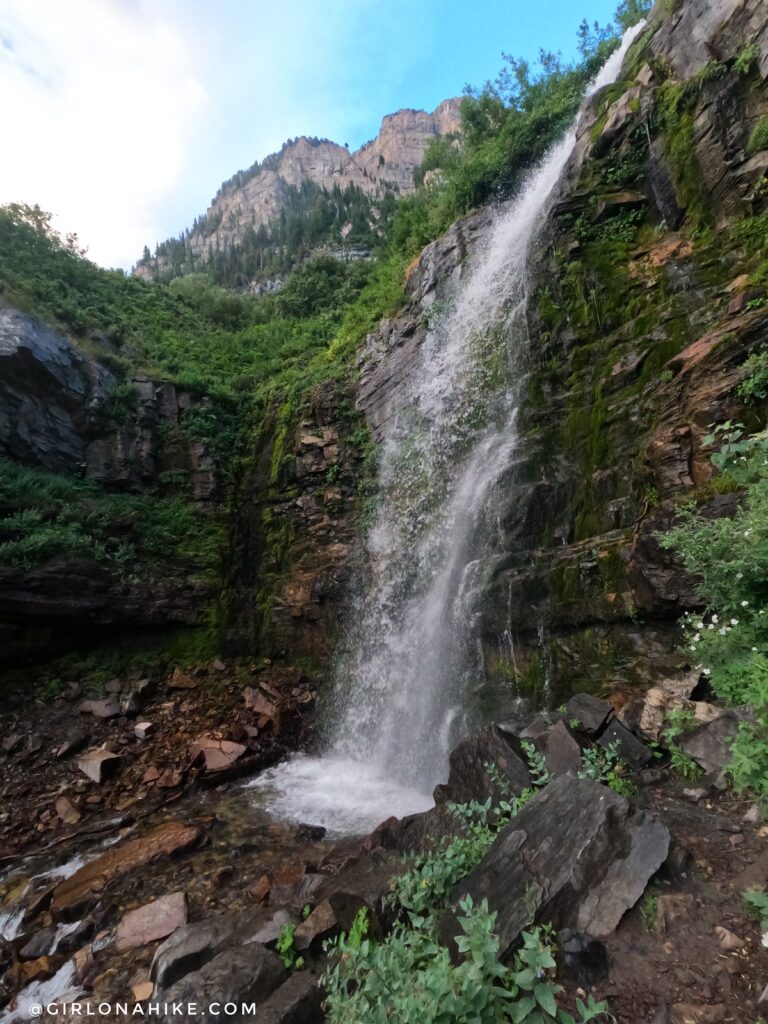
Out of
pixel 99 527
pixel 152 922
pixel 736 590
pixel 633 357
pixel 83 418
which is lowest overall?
pixel 152 922

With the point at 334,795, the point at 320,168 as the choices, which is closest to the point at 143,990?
the point at 334,795

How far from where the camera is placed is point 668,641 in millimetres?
6215

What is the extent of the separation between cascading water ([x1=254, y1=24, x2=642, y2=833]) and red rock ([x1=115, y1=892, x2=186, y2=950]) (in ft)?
7.38

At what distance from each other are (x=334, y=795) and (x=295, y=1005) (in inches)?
197

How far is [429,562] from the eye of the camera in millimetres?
10227

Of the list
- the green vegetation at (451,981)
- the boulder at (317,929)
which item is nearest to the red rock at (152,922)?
the boulder at (317,929)

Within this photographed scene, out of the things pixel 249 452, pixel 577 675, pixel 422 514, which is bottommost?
pixel 577 675

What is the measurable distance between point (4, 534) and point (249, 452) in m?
6.65

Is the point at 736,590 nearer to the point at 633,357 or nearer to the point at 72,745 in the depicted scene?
→ the point at 633,357

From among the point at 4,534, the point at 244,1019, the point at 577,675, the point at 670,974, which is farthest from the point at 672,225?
the point at 4,534

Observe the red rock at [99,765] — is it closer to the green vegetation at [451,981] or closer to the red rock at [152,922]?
the red rock at [152,922]

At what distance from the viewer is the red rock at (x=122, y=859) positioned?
5691 mm

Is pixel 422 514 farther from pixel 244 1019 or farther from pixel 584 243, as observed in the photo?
pixel 244 1019

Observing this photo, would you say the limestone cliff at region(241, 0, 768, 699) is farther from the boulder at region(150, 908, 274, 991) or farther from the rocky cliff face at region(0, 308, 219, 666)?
the boulder at region(150, 908, 274, 991)
